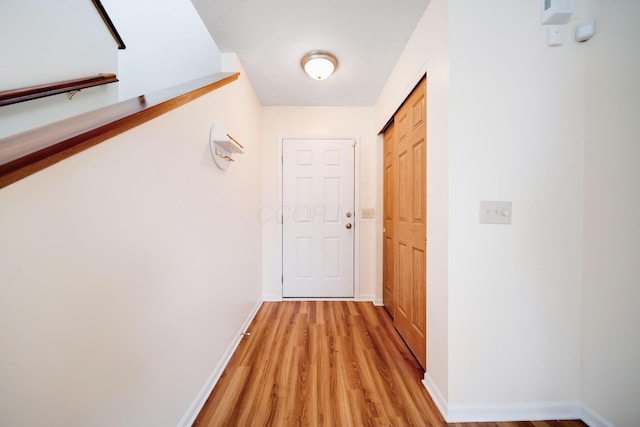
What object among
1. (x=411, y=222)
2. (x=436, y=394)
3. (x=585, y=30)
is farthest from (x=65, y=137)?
(x=585, y=30)

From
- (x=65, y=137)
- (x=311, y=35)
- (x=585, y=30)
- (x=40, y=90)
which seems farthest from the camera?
(x=311, y=35)

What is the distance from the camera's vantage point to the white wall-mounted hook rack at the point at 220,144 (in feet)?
4.69

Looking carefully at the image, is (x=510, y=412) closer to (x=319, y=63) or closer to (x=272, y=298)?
(x=272, y=298)

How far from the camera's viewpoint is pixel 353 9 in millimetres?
1466

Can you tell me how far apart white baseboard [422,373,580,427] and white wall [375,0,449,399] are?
0.08 metres

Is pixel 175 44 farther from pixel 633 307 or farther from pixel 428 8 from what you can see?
pixel 633 307

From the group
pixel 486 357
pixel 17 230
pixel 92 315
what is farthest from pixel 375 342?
pixel 17 230

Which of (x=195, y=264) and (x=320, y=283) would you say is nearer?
(x=195, y=264)

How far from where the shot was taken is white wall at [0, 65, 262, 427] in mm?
500

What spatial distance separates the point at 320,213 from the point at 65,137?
2325mm

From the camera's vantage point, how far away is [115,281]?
28.5 inches

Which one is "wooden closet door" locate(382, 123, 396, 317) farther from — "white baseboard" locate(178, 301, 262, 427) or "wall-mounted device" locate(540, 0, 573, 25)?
"white baseboard" locate(178, 301, 262, 427)

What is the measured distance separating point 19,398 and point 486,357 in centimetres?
171

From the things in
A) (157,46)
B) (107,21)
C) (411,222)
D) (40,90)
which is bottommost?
Result: (411,222)
